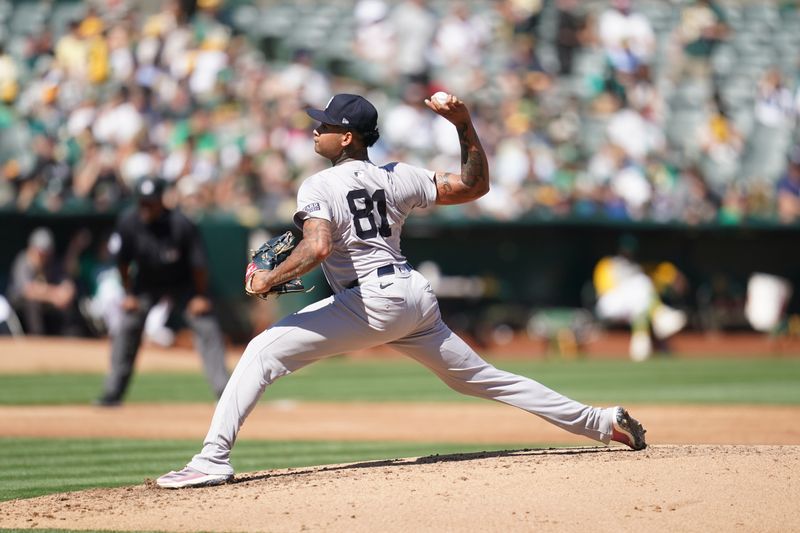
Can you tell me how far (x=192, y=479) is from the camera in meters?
5.96

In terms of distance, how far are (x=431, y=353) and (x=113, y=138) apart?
1326 centimetres

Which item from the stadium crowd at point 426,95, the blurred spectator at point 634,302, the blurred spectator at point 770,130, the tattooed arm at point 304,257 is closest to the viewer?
the tattooed arm at point 304,257

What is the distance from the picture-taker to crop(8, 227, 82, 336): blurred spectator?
55.4ft

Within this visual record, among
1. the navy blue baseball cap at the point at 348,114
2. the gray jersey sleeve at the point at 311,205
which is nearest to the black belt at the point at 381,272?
the gray jersey sleeve at the point at 311,205

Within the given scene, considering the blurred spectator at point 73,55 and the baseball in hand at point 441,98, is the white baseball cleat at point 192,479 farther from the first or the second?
the blurred spectator at point 73,55

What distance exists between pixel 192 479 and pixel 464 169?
194 centimetres

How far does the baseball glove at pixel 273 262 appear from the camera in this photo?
582 centimetres

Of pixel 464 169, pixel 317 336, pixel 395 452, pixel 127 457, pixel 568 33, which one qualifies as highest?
pixel 568 33

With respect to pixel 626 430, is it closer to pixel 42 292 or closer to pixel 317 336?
pixel 317 336

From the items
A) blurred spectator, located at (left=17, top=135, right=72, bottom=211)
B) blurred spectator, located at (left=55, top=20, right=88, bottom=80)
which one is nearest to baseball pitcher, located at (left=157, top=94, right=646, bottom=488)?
blurred spectator, located at (left=17, top=135, right=72, bottom=211)

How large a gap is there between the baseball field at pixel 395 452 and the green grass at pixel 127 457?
0.02m

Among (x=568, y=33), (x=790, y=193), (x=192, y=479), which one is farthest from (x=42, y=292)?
(x=192, y=479)

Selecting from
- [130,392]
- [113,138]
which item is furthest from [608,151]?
[130,392]

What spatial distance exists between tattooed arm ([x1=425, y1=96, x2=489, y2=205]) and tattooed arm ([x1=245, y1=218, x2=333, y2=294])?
0.78 metres
